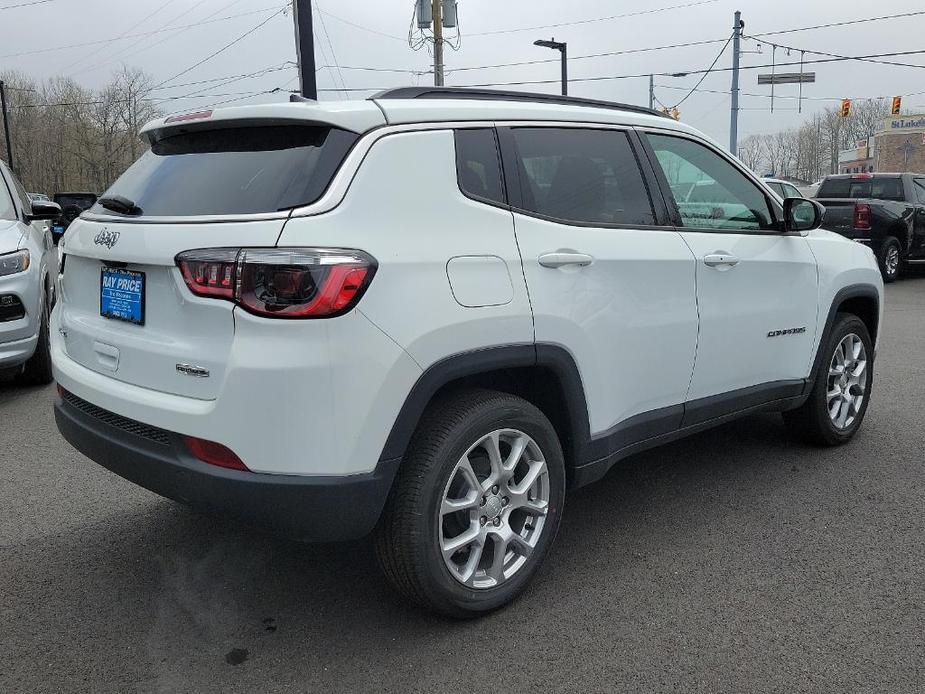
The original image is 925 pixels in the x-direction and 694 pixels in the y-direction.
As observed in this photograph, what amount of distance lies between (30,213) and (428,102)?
5286mm

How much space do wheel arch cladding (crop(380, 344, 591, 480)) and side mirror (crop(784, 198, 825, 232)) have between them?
5.95 feet

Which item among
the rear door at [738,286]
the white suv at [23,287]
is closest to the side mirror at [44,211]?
the white suv at [23,287]

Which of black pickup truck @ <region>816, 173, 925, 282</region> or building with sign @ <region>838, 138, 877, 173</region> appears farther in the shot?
building with sign @ <region>838, 138, 877, 173</region>

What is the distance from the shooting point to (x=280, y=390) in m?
2.30

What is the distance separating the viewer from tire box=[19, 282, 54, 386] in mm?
6316

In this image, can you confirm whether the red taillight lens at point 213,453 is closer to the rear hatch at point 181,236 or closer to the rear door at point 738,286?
the rear hatch at point 181,236

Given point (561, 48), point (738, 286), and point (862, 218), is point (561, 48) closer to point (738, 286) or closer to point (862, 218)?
point (862, 218)

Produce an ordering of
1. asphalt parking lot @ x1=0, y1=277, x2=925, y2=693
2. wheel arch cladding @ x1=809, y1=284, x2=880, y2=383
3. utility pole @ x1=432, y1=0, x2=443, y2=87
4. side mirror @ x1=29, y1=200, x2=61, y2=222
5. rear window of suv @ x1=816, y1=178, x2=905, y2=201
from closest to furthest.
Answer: asphalt parking lot @ x1=0, y1=277, x2=925, y2=693, wheel arch cladding @ x1=809, y1=284, x2=880, y2=383, side mirror @ x1=29, y1=200, x2=61, y2=222, rear window of suv @ x1=816, y1=178, x2=905, y2=201, utility pole @ x1=432, y1=0, x2=443, y2=87

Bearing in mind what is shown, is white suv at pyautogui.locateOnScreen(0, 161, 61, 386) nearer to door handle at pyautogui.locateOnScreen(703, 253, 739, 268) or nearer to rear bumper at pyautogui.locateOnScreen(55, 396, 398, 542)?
rear bumper at pyautogui.locateOnScreen(55, 396, 398, 542)

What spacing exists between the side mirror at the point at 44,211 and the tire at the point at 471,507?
203 inches

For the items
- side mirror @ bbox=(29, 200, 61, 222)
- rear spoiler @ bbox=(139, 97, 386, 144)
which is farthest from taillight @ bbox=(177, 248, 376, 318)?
side mirror @ bbox=(29, 200, 61, 222)

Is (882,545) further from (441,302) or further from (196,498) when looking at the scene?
(196,498)

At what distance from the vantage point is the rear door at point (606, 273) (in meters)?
2.91

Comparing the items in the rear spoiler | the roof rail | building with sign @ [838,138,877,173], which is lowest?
the rear spoiler
